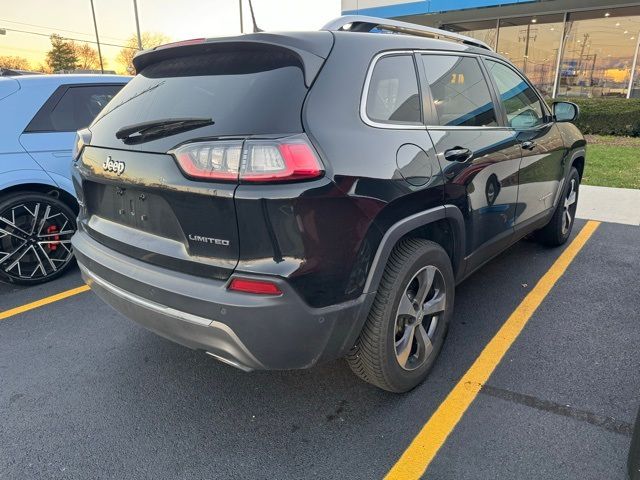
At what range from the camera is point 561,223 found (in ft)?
15.4

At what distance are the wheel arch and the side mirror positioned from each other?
2150 mm

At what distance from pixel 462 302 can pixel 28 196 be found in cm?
362

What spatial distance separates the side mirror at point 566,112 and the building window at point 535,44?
1235 centimetres

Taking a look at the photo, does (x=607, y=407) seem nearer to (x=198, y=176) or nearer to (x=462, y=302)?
(x=462, y=302)

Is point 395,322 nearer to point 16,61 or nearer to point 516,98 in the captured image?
point 516,98

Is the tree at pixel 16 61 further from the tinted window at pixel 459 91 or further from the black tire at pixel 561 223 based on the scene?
the tinted window at pixel 459 91

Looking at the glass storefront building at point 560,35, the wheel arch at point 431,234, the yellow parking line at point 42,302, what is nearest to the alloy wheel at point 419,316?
the wheel arch at point 431,234

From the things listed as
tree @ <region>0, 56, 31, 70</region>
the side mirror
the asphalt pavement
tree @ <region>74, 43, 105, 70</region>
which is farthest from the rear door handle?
tree @ <region>74, 43, 105, 70</region>

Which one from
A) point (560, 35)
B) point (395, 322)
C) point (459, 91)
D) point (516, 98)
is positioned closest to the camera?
point (395, 322)

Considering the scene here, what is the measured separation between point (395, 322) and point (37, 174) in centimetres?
330

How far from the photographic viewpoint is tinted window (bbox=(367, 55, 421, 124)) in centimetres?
227

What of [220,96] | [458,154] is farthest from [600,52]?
[220,96]

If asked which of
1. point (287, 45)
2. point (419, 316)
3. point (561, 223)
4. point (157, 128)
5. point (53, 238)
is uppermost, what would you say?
point (287, 45)

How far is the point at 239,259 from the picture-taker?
1.92 m
